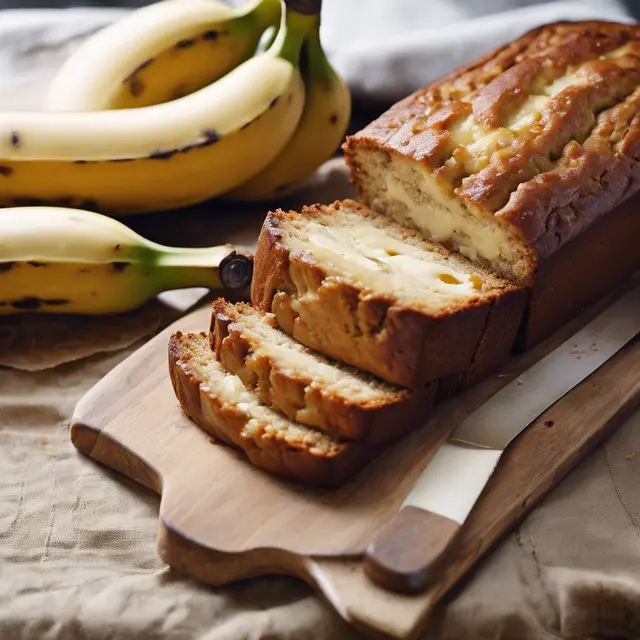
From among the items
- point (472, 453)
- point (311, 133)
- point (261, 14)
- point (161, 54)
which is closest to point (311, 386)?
point (472, 453)

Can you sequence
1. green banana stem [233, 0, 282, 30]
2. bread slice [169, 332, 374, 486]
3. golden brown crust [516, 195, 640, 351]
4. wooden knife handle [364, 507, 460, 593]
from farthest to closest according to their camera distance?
1. green banana stem [233, 0, 282, 30]
2. golden brown crust [516, 195, 640, 351]
3. bread slice [169, 332, 374, 486]
4. wooden knife handle [364, 507, 460, 593]

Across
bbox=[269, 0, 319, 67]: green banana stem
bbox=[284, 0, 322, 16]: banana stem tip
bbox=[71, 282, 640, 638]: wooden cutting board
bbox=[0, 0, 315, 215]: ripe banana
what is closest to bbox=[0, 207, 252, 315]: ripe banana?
bbox=[0, 0, 315, 215]: ripe banana

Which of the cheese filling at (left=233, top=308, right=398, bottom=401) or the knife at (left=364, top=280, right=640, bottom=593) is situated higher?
the cheese filling at (left=233, top=308, right=398, bottom=401)

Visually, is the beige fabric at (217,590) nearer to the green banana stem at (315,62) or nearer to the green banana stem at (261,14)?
the green banana stem at (315,62)

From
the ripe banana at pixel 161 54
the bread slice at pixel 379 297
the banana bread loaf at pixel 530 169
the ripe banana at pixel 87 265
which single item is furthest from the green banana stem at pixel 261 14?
the bread slice at pixel 379 297

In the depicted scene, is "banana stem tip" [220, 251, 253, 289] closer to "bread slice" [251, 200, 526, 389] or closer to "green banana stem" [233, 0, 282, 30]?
"bread slice" [251, 200, 526, 389]

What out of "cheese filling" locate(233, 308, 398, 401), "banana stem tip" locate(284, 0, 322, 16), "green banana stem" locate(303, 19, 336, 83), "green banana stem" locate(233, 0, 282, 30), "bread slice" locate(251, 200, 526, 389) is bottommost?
"cheese filling" locate(233, 308, 398, 401)
